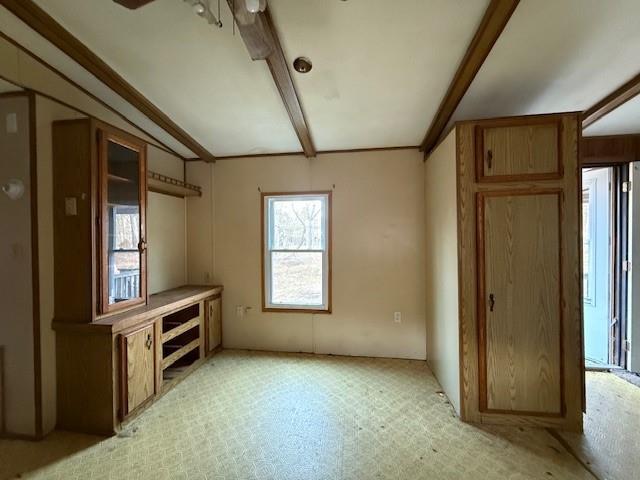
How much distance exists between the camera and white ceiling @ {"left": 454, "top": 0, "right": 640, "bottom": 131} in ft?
5.07

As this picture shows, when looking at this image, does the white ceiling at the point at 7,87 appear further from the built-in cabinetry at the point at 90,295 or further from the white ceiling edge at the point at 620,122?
the white ceiling edge at the point at 620,122

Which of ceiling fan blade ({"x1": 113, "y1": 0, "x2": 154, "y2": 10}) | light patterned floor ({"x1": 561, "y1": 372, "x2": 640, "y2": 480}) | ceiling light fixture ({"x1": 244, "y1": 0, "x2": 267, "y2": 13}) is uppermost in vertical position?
ceiling light fixture ({"x1": 244, "y1": 0, "x2": 267, "y2": 13})

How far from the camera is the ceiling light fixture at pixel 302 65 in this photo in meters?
1.93

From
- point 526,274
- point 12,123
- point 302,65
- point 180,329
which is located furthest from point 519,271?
point 12,123

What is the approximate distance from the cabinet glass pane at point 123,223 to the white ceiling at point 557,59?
2800 millimetres

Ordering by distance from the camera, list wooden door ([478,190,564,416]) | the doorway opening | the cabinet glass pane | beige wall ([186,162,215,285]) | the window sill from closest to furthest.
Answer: wooden door ([478,190,564,416]), the cabinet glass pane, the doorway opening, the window sill, beige wall ([186,162,215,285])

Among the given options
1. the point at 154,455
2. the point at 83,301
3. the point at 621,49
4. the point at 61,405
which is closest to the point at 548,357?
the point at 621,49

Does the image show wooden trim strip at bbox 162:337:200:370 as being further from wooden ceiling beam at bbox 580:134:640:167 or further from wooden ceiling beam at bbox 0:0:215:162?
wooden ceiling beam at bbox 580:134:640:167

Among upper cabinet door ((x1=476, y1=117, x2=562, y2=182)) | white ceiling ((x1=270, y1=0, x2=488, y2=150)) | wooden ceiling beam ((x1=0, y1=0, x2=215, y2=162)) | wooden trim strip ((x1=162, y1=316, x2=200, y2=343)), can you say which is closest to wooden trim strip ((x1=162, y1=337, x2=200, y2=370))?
wooden trim strip ((x1=162, y1=316, x2=200, y2=343))

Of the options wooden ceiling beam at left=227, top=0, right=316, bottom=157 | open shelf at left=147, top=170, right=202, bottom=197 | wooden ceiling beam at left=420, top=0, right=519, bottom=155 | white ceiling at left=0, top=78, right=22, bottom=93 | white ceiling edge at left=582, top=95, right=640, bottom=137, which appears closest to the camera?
wooden ceiling beam at left=227, top=0, right=316, bottom=157

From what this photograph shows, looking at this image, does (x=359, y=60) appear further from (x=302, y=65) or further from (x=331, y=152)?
(x=331, y=152)

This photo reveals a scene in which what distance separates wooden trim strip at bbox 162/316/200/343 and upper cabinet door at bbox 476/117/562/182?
2901mm

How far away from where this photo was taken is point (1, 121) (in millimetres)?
1863

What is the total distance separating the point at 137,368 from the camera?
2090 mm
